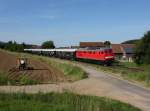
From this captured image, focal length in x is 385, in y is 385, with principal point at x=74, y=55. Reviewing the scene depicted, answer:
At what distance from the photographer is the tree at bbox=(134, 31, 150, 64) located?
8375cm

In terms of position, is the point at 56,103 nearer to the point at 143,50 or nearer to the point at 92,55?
the point at 92,55

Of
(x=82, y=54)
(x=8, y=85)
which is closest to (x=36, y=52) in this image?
(x=82, y=54)

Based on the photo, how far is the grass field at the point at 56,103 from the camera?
20.0m

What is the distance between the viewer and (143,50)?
85.2 meters

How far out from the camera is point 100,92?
29.5 meters

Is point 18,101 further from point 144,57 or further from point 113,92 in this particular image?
point 144,57

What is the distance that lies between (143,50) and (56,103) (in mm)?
65031

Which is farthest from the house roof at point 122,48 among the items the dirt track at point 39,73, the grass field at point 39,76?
the grass field at point 39,76

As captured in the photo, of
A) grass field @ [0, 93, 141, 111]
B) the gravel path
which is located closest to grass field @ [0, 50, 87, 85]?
the gravel path

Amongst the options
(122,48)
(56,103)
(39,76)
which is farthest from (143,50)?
(56,103)

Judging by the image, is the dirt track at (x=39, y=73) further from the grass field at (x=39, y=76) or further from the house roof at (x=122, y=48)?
the house roof at (x=122, y=48)

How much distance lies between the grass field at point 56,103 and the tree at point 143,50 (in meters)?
59.7

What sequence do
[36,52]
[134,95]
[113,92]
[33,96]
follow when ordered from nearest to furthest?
[33,96] < [134,95] < [113,92] < [36,52]

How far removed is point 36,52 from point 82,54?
8336 cm
